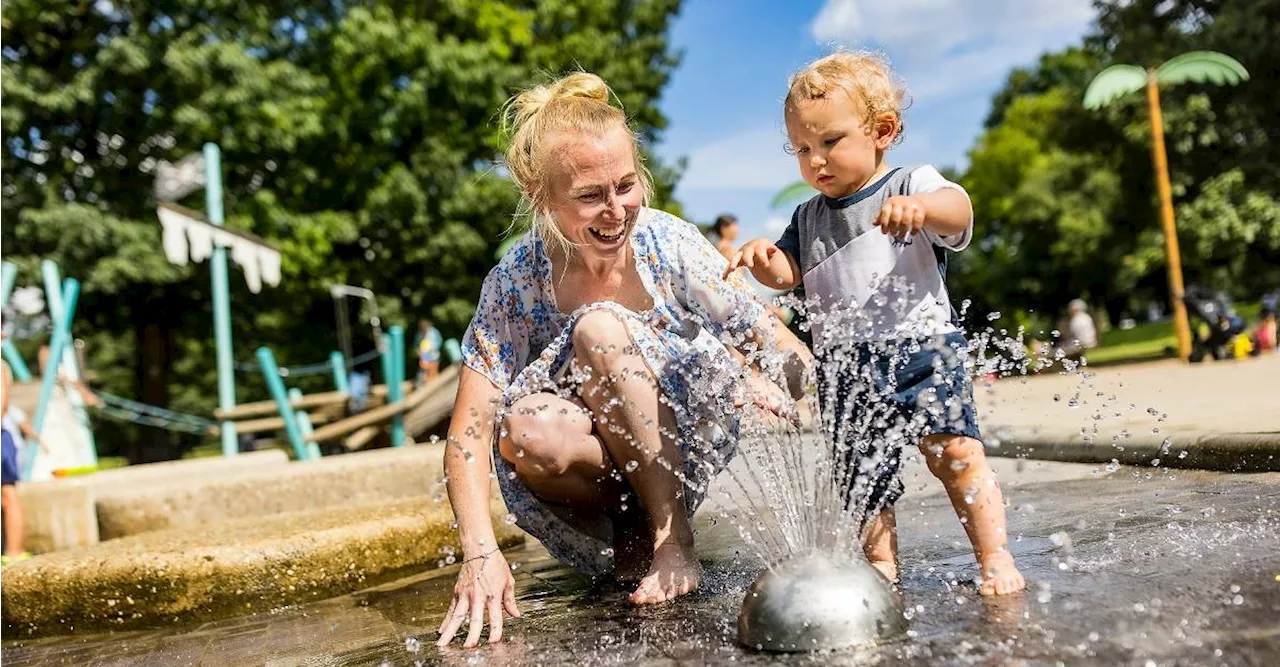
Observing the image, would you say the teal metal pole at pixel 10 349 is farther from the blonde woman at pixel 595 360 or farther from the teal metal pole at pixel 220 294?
the blonde woman at pixel 595 360

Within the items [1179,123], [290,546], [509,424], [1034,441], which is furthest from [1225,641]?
[1179,123]

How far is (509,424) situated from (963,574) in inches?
46.0

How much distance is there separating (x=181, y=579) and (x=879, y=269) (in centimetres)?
242

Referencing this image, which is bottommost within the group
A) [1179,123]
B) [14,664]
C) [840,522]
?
[14,664]

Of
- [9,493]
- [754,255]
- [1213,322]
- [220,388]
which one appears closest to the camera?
[754,255]

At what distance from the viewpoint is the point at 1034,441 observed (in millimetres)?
5547

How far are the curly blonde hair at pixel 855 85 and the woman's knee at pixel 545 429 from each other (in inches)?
37.3

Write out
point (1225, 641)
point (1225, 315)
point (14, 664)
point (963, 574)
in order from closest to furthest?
1. point (1225, 641)
2. point (963, 574)
3. point (14, 664)
4. point (1225, 315)

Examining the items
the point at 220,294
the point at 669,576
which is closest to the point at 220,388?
the point at 220,294

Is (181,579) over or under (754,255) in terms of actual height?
under

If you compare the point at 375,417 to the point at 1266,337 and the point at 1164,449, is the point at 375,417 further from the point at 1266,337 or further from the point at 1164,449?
the point at 1266,337

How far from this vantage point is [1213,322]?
1794 centimetres

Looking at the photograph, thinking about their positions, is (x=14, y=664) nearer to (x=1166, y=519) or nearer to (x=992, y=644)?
(x=992, y=644)

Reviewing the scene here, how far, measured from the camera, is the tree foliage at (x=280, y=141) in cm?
1861
